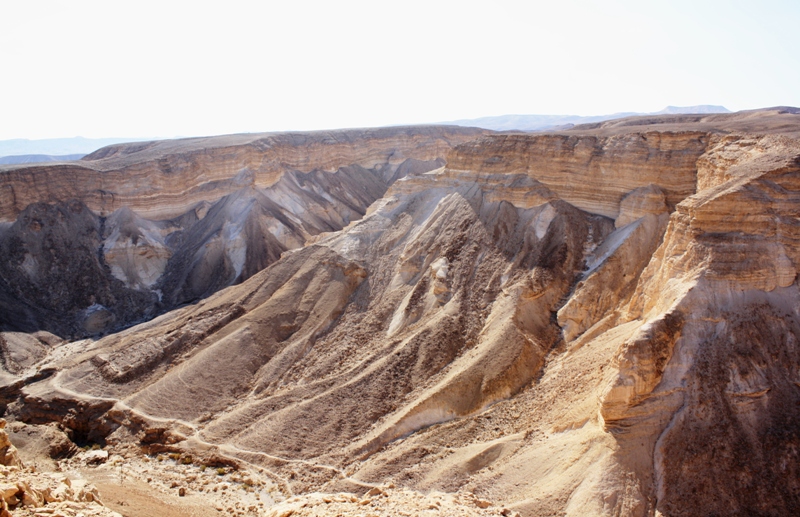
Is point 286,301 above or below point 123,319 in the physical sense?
above

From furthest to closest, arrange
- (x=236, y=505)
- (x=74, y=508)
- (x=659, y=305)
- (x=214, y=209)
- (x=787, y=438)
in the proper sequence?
(x=214, y=209)
(x=236, y=505)
(x=659, y=305)
(x=787, y=438)
(x=74, y=508)

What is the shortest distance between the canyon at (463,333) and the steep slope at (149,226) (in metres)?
0.19

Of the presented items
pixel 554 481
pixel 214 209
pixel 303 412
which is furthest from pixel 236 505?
pixel 214 209

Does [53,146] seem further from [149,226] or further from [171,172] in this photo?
[149,226]

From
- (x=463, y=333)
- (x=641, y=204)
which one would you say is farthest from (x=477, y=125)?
(x=463, y=333)

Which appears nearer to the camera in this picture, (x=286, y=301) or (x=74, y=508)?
(x=74, y=508)

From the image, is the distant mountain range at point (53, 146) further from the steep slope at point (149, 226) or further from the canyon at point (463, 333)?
the canyon at point (463, 333)

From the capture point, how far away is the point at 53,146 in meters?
142

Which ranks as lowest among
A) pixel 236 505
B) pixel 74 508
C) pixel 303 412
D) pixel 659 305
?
pixel 236 505

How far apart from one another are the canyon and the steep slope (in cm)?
19

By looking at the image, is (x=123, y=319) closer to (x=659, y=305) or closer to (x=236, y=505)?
(x=236, y=505)

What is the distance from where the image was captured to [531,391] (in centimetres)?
1877

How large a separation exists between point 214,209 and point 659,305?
34.4 metres

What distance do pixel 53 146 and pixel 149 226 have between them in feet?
417
